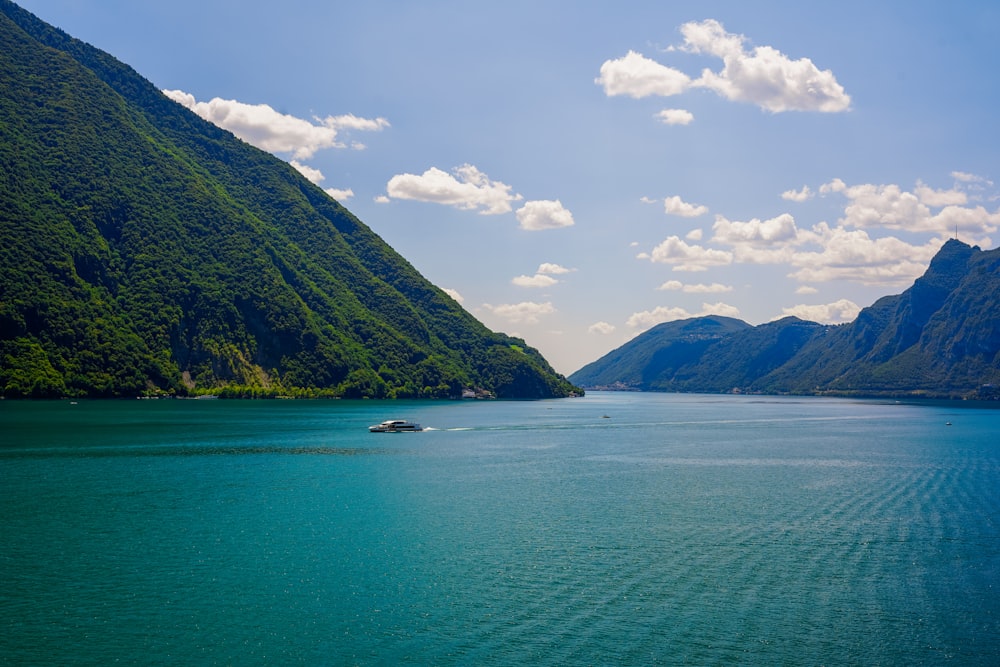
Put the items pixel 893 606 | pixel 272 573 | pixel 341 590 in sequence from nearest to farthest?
pixel 893 606 → pixel 341 590 → pixel 272 573

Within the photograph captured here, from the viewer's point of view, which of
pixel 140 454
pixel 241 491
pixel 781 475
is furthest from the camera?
pixel 140 454

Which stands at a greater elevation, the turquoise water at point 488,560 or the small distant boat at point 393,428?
the small distant boat at point 393,428

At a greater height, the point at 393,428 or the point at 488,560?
the point at 393,428

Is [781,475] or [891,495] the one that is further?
[781,475]

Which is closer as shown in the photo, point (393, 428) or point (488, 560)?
point (488, 560)

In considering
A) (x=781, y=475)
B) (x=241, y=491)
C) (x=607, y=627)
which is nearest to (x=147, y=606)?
(x=607, y=627)

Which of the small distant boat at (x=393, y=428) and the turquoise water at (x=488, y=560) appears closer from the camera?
the turquoise water at (x=488, y=560)

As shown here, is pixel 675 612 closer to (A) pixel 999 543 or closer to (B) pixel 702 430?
(A) pixel 999 543
